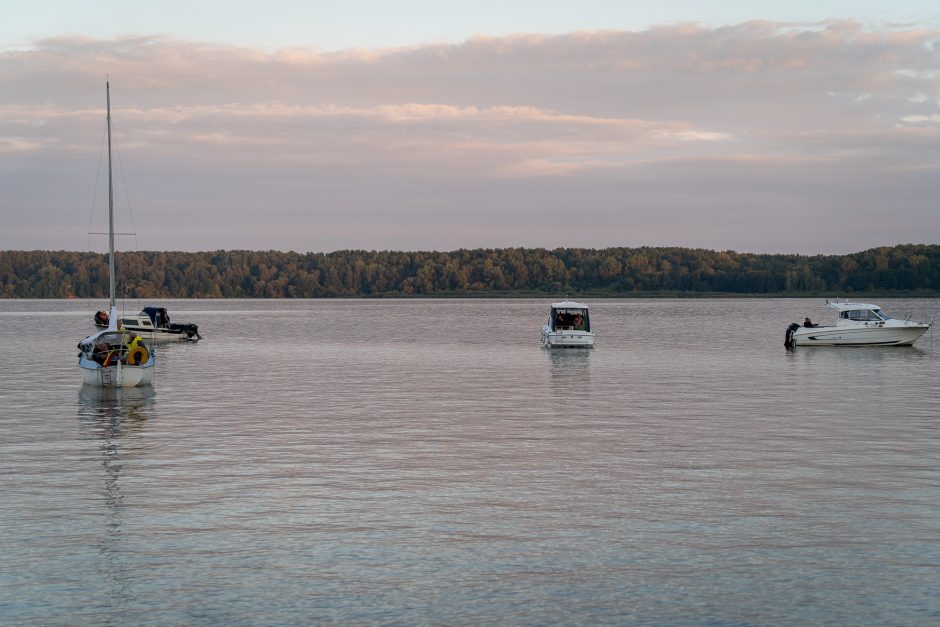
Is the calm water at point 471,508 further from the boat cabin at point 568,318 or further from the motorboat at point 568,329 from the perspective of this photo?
the boat cabin at point 568,318

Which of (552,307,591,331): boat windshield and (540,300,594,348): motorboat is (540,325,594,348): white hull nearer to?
(540,300,594,348): motorboat

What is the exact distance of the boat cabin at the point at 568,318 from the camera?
7175cm

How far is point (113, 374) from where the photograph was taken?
129 feet

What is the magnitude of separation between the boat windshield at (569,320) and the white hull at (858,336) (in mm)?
14259

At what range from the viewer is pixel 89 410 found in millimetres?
32844

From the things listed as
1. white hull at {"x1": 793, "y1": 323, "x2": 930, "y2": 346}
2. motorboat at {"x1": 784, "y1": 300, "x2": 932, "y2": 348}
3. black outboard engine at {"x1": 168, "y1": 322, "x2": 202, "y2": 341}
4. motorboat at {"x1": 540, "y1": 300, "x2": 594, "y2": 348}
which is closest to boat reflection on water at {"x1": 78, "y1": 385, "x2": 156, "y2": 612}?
motorboat at {"x1": 540, "y1": 300, "x2": 594, "y2": 348}

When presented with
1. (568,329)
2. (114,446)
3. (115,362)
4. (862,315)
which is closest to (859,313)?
(862,315)

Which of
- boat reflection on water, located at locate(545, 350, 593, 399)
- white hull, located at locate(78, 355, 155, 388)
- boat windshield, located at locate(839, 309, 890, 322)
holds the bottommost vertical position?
boat reflection on water, located at locate(545, 350, 593, 399)

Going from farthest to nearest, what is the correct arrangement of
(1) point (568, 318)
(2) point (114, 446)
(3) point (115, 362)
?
(1) point (568, 318), (3) point (115, 362), (2) point (114, 446)

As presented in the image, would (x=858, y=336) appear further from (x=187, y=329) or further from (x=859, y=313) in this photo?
(x=187, y=329)

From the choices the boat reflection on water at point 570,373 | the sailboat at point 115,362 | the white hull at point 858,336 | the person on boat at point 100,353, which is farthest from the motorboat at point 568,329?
the person on boat at point 100,353

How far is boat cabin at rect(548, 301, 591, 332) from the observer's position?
71.8 m

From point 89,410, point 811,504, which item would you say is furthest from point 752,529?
point 89,410

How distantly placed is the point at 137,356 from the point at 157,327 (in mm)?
45155
